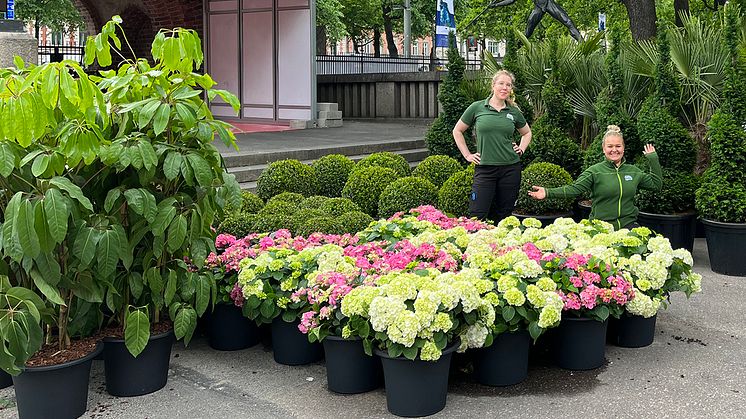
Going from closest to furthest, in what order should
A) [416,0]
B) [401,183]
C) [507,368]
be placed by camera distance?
1. [507,368]
2. [401,183]
3. [416,0]

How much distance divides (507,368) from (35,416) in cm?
259

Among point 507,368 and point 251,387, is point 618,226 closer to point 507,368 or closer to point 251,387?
point 507,368

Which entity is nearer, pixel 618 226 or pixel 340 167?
pixel 618 226

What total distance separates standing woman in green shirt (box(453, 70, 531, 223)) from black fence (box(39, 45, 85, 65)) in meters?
16.9

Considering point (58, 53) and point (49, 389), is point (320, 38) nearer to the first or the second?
point (58, 53)

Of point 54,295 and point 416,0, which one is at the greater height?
point 416,0

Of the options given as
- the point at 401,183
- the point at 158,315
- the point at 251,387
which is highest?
the point at 401,183

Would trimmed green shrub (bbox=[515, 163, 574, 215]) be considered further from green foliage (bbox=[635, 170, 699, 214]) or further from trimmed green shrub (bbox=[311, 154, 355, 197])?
trimmed green shrub (bbox=[311, 154, 355, 197])

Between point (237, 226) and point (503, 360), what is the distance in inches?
101

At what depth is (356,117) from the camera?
2017 centimetres

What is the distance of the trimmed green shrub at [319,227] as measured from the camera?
644cm

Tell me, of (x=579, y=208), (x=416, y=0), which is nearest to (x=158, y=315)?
(x=579, y=208)

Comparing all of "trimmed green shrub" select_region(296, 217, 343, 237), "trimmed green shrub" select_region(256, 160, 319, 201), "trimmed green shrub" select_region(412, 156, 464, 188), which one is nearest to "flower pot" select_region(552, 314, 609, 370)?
"trimmed green shrub" select_region(296, 217, 343, 237)

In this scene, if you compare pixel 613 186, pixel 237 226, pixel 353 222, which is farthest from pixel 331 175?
pixel 613 186
